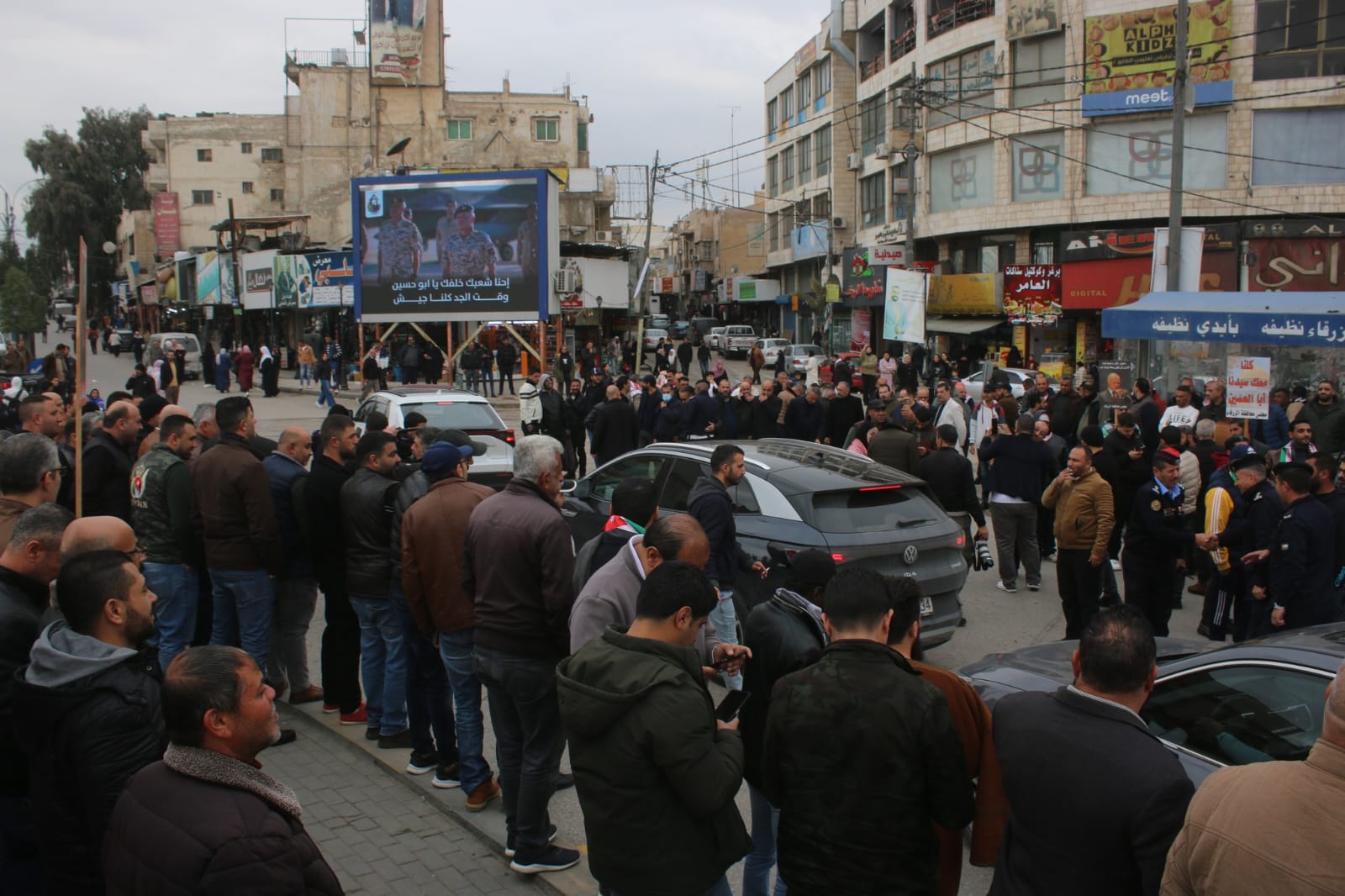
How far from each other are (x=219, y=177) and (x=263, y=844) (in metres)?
74.3

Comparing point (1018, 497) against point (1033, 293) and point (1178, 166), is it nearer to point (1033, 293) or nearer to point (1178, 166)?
point (1178, 166)

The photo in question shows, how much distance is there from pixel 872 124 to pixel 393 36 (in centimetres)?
2910

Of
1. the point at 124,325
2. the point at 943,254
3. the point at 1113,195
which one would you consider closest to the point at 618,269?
the point at 943,254

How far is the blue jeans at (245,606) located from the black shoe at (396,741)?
1.00 metres

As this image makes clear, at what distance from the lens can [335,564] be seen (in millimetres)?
6348

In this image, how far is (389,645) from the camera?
5938 mm

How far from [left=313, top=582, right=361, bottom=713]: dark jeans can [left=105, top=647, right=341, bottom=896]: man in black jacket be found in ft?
12.8

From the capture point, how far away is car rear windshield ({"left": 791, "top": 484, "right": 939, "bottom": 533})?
7371 mm

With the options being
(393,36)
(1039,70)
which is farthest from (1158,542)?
(393,36)

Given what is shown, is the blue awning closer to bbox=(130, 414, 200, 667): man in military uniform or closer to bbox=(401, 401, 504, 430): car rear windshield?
bbox=(401, 401, 504, 430): car rear windshield

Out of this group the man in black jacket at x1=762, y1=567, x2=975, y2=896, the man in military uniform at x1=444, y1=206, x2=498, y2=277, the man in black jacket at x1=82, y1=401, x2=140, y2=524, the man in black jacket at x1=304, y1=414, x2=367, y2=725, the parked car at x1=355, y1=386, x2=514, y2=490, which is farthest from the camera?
the man in military uniform at x1=444, y1=206, x2=498, y2=277

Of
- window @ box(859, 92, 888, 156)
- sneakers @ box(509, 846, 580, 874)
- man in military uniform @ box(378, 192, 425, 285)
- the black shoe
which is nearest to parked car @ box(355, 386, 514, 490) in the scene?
the black shoe

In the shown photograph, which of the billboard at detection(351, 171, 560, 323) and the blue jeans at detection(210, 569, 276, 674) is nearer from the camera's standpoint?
the blue jeans at detection(210, 569, 276, 674)

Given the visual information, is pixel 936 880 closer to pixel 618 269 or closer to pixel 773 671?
pixel 773 671
